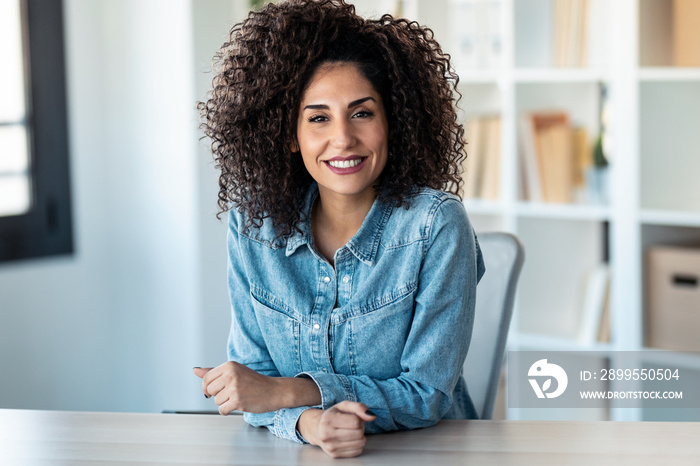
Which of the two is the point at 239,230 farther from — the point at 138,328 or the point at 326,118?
the point at 138,328

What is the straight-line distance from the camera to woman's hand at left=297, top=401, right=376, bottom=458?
110 centimetres

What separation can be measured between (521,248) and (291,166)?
1.59ft

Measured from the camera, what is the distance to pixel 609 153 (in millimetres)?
2711

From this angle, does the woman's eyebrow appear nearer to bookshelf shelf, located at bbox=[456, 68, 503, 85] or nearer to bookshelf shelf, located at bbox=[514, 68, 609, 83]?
bookshelf shelf, located at bbox=[514, 68, 609, 83]

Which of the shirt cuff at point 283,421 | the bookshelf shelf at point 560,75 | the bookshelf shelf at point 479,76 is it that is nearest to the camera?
the shirt cuff at point 283,421

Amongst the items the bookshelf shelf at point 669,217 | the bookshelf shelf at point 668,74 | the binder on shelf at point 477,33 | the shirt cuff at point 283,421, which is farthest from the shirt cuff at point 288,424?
the binder on shelf at point 477,33

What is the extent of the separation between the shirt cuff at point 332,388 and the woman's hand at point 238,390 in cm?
7

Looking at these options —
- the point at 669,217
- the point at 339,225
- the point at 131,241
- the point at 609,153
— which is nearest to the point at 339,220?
the point at 339,225

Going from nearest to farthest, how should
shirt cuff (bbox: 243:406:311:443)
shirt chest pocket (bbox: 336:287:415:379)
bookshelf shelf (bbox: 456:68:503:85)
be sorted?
shirt cuff (bbox: 243:406:311:443) < shirt chest pocket (bbox: 336:287:415:379) < bookshelf shelf (bbox: 456:68:503:85)

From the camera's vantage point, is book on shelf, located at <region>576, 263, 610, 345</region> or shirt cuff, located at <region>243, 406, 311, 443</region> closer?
shirt cuff, located at <region>243, 406, 311, 443</region>

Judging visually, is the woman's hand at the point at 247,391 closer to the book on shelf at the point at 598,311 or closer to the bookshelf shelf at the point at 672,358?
the bookshelf shelf at the point at 672,358

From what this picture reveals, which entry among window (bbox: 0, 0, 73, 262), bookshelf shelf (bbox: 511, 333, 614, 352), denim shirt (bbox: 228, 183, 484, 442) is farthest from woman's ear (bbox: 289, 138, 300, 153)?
window (bbox: 0, 0, 73, 262)

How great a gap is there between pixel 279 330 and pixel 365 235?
0.72 feet

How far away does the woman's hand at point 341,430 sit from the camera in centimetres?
110
